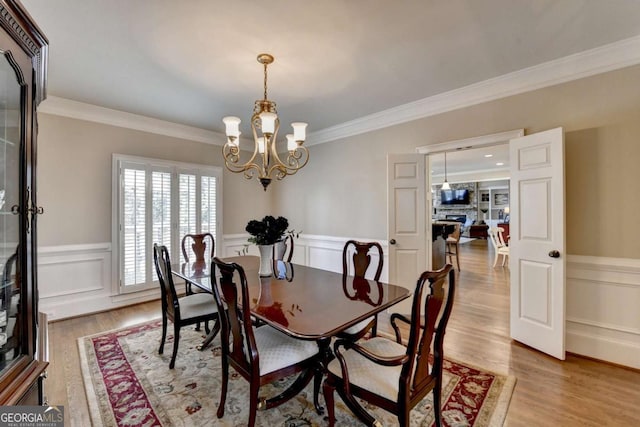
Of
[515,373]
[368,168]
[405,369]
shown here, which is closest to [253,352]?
[405,369]

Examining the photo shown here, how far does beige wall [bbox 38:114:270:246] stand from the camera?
10.8 ft

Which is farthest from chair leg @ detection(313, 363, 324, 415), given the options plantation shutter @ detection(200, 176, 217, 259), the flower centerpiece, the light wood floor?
plantation shutter @ detection(200, 176, 217, 259)

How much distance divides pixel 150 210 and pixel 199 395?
9.37 ft

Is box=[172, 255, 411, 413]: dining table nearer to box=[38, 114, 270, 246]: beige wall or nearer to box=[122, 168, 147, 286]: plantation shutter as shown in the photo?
box=[122, 168, 147, 286]: plantation shutter

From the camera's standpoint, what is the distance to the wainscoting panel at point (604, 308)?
228 centimetres

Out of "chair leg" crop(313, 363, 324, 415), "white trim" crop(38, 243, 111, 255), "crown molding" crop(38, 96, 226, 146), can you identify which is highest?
"crown molding" crop(38, 96, 226, 146)

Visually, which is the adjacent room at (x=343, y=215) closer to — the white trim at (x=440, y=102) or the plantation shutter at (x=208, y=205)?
the white trim at (x=440, y=102)

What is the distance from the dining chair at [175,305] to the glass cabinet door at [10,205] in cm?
125

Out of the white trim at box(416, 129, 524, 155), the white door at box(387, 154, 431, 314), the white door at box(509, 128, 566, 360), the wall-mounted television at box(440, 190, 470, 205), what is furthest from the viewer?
the wall-mounted television at box(440, 190, 470, 205)

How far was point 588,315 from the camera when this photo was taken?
2.47m

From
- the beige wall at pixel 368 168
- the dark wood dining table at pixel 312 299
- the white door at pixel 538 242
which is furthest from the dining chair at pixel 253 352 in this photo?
the beige wall at pixel 368 168

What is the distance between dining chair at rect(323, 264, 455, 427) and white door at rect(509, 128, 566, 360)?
1.65 metres

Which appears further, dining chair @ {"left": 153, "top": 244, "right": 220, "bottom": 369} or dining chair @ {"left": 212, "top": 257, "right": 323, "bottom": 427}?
dining chair @ {"left": 153, "top": 244, "right": 220, "bottom": 369}

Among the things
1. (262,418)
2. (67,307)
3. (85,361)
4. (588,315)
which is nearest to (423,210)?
(588,315)
